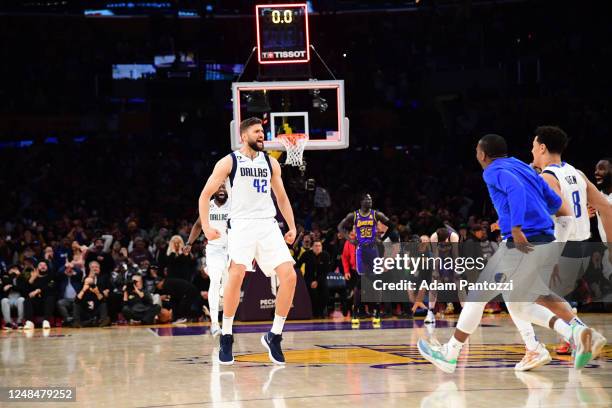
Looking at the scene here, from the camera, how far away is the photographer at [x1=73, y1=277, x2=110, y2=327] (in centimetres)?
1574

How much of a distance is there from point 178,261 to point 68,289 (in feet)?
6.77

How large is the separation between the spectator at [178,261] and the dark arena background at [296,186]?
0.06 meters

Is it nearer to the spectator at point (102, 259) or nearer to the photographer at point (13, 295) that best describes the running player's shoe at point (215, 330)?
the spectator at point (102, 259)

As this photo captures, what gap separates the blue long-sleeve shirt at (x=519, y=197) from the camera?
6883 millimetres

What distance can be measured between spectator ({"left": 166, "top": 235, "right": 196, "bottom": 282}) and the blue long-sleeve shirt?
390 inches

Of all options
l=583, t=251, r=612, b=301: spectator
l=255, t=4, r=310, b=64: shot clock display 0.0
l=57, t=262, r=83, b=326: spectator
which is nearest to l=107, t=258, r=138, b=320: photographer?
l=57, t=262, r=83, b=326: spectator

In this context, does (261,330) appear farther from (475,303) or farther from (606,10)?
(606,10)

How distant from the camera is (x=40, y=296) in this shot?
16000mm

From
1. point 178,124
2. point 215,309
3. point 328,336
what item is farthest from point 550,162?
point 178,124

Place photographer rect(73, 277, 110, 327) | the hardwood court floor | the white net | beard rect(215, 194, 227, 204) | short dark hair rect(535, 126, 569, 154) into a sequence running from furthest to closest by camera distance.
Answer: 1. photographer rect(73, 277, 110, 327)
2. the white net
3. beard rect(215, 194, 227, 204)
4. short dark hair rect(535, 126, 569, 154)
5. the hardwood court floor

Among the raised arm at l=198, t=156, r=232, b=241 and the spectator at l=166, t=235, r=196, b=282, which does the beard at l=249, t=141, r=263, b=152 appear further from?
the spectator at l=166, t=235, r=196, b=282

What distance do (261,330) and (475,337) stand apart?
3.45 m

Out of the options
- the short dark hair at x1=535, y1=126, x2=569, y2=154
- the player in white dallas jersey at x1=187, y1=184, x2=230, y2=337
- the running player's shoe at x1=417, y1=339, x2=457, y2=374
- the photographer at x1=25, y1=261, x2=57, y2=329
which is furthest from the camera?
the photographer at x1=25, y1=261, x2=57, y2=329

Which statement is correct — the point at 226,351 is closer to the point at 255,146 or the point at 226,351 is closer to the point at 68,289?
the point at 255,146
